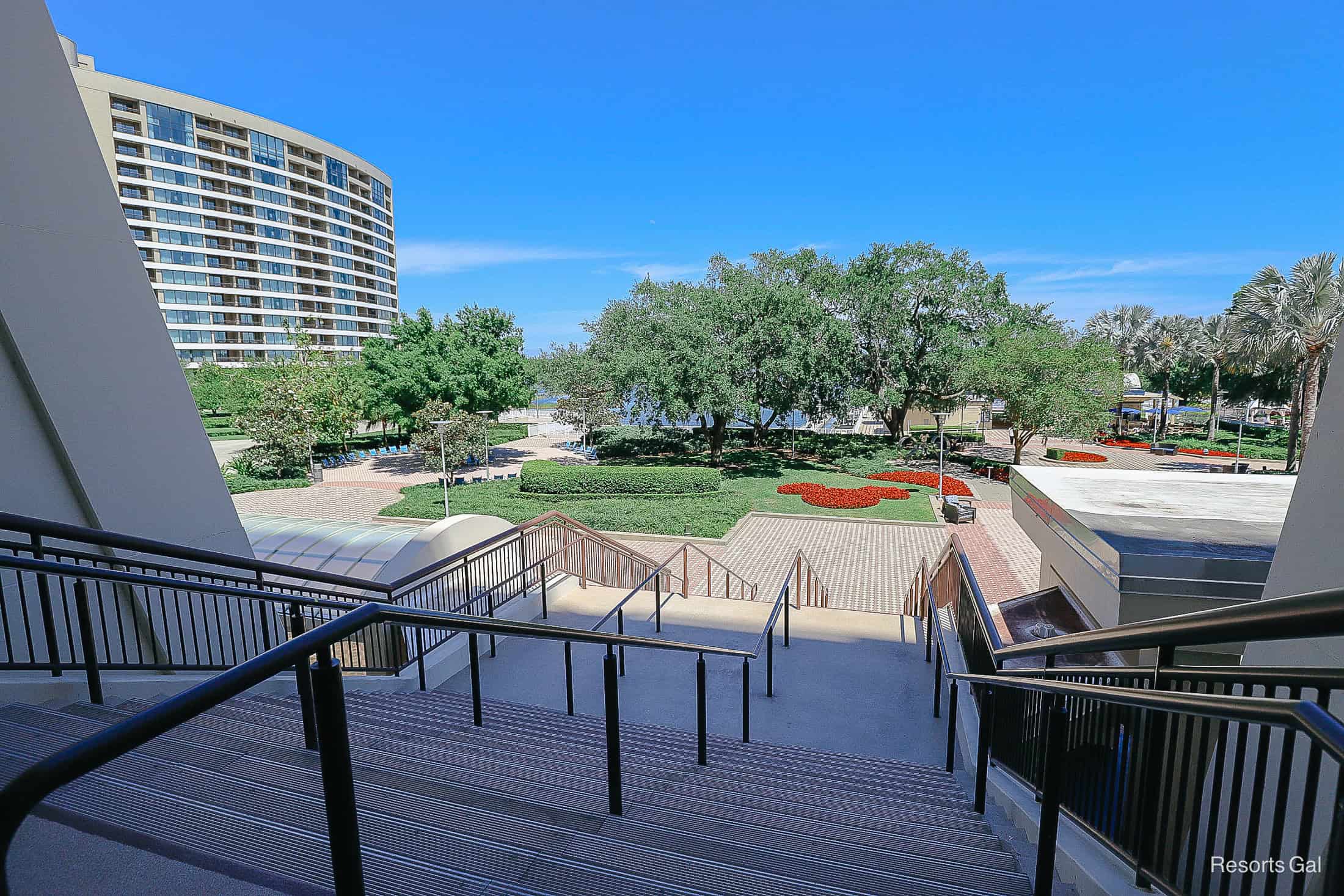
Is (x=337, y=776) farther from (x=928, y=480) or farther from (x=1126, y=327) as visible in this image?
(x=1126, y=327)

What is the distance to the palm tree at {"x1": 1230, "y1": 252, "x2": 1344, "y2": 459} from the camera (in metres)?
25.7

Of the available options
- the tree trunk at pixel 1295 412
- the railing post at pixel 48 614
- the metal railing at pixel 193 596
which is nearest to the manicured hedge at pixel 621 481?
the metal railing at pixel 193 596

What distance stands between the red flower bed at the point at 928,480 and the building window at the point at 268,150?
2777 inches

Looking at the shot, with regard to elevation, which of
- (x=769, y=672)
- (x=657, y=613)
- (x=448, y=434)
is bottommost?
(x=657, y=613)

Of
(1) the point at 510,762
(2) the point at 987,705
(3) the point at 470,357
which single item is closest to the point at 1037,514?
(2) the point at 987,705

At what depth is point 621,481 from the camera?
23094 millimetres

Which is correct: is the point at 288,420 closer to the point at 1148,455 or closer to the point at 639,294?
the point at 639,294

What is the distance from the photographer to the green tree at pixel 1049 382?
26172 mm

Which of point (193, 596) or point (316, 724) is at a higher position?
point (316, 724)

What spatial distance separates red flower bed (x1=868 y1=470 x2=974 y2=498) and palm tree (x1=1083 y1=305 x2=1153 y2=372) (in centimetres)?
3637

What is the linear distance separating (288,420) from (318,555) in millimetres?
20989

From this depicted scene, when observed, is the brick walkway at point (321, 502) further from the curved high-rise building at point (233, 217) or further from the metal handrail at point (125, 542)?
the curved high-rise building at point (233, 217)

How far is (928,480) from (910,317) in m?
9.13

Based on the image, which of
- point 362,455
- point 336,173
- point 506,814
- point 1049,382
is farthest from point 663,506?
point 336,173
